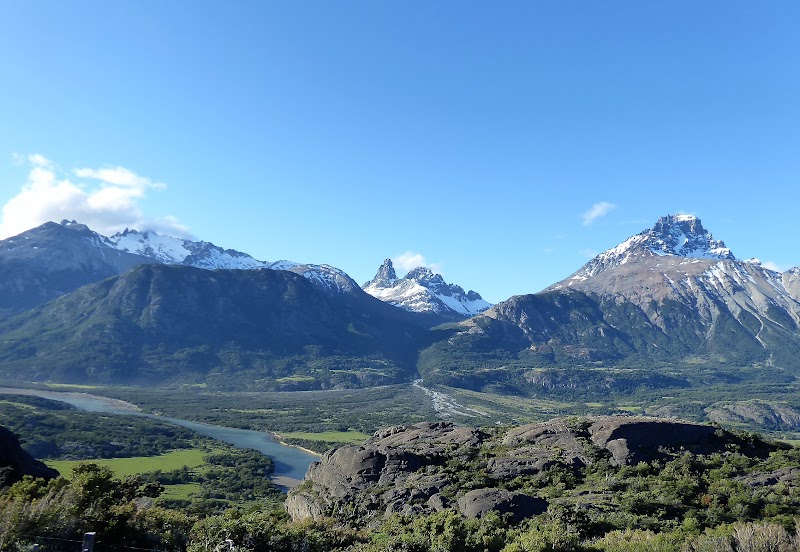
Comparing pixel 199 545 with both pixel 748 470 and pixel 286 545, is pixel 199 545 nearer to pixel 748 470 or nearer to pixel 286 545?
pixel 286 545

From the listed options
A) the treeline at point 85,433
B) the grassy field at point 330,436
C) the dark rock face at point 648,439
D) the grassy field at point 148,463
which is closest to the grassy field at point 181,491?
the grassy field at point 148,463

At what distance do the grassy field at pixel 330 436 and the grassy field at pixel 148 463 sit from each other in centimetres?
3665

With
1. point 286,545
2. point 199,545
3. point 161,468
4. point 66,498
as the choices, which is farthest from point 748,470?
point 161,468

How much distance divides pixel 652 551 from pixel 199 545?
63.6 ft

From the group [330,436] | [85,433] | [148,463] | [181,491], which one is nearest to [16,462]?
[181,491]

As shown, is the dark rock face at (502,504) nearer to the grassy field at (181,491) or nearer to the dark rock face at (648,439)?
the dark rock face at (648,439)

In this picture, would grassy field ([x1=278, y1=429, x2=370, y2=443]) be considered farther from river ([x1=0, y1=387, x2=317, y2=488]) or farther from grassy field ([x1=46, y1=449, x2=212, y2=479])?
grassy field ([x1=46, y1=449, x2=212, y2=479])

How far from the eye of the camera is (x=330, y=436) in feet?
531

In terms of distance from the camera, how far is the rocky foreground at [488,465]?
3709 cm

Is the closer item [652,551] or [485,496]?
[652,551]

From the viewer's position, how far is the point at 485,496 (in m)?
35.1

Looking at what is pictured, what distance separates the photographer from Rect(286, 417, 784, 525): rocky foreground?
122 ft

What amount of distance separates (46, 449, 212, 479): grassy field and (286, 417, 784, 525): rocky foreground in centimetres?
7626

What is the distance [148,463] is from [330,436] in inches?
2278
